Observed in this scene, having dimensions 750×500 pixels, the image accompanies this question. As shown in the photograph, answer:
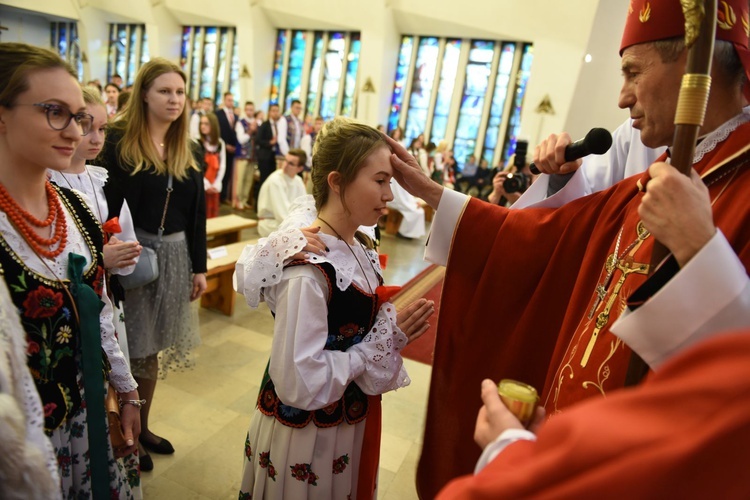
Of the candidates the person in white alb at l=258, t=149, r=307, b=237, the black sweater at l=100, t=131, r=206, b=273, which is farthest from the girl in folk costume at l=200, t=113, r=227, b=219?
the black sweater at l=100, t=131, r=206, b=273

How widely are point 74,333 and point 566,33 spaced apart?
11.9m

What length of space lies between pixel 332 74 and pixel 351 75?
64cm

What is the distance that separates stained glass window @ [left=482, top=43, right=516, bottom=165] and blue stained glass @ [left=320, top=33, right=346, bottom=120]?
464 cm

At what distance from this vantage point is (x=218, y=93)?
55.3 feet

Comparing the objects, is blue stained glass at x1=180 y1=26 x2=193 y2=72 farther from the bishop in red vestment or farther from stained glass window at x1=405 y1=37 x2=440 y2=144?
the bishop in red vestment

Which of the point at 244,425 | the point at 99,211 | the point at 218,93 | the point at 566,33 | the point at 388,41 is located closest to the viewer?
the point at 99,211

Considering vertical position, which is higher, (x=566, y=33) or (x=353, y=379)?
(x=566, y=33)

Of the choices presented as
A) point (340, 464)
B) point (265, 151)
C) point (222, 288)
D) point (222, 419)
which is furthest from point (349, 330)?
point (265, 151)

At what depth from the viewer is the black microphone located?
1.38m

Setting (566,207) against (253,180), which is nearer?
(566,207)

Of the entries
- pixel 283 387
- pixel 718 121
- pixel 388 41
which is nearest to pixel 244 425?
pixel 283 387

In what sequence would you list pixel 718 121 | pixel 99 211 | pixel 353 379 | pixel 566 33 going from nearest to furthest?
1. pixel 718 121
2. pixel 353 379
3. pixel 99 211
4. pixel 566 33

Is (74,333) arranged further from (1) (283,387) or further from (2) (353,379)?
(2) (353,379)

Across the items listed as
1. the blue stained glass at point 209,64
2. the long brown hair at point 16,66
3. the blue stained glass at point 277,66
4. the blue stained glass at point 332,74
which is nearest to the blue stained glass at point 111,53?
the blue stained glass at point 209,64
